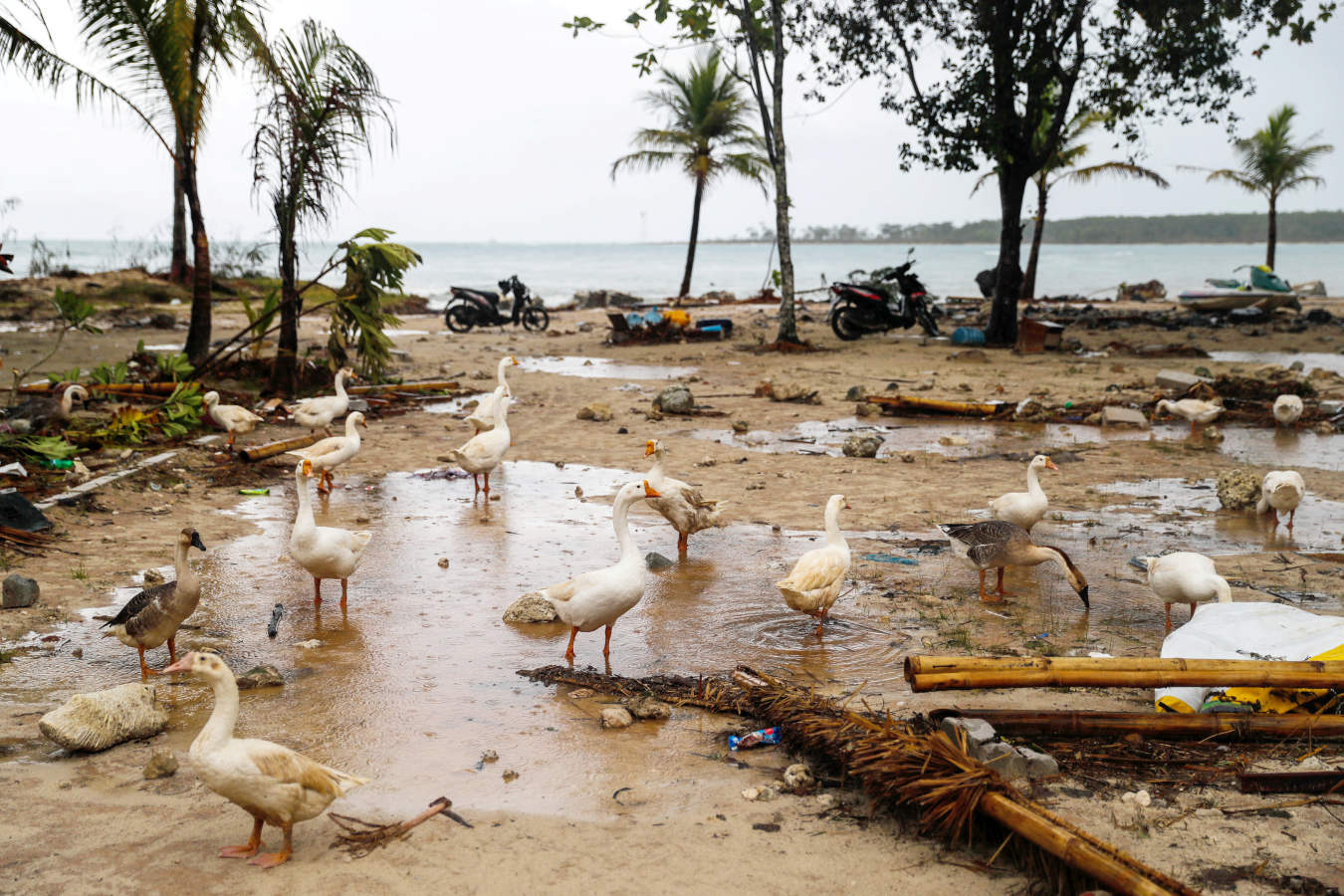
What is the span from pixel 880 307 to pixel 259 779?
1976 cm

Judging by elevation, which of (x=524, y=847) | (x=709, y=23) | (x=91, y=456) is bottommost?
(x=524, y=847)

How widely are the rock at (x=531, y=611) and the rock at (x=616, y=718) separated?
5.12 feet

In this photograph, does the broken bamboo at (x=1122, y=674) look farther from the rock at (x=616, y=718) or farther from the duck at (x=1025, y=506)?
the duck at (x=1025, y=506)

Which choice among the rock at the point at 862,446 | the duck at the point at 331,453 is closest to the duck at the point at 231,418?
the duck at the point at 331,453

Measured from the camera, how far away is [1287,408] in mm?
11625

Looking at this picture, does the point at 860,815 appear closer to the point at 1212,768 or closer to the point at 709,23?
the point at 1212,768

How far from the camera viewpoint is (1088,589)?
6.43 meters

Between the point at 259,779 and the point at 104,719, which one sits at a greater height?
the point at 259,779

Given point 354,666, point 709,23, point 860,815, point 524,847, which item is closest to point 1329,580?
point 860,815

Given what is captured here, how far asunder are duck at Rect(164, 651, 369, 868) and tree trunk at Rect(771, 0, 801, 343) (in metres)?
16.2

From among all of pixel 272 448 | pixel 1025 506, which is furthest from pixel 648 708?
pixel 272 448

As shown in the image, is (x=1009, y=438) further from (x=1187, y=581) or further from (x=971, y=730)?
(x=971, y=730)

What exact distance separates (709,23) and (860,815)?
1727 centimetres

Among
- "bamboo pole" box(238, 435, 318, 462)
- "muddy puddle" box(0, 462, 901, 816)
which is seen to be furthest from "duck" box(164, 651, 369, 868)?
"bamboo pole" box(238, 435, 318, 462)
